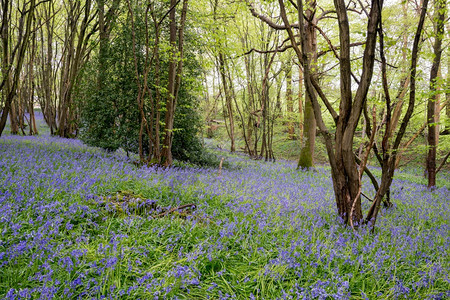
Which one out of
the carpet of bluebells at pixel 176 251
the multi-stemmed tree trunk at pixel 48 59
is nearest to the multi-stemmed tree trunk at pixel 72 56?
the multi-stemmed tree trunk at pixel 48 59

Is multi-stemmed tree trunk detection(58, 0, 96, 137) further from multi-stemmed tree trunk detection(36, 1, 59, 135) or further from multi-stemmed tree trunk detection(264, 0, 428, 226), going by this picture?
multi-stemmed tree trunk detection(264, 0, 428, 226)

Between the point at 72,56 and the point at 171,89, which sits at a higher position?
the point at 72,56

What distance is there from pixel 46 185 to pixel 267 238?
3116 millimetres

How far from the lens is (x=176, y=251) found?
9.69 ft

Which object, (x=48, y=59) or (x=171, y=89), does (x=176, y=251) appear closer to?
(x=171, y=89)

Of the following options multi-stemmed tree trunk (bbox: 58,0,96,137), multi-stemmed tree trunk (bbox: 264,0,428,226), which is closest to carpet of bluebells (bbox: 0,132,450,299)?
multi-stemmed tree trunk (bbox: 264,0,428,226)

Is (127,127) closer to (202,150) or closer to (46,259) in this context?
(202,150)

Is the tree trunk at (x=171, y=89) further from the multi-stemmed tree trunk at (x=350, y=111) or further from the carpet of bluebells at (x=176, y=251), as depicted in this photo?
the multi-stemmed tree trunk at (x=350, y=111)

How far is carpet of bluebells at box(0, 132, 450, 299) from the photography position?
225cm

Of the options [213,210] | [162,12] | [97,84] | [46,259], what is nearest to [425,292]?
[213,210]

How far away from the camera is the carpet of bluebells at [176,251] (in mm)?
2250

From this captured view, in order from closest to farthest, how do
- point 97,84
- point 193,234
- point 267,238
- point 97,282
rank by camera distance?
1. point 97,282
2. point 193,234
3. point 267,238
4. point 97,84

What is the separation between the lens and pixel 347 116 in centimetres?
418

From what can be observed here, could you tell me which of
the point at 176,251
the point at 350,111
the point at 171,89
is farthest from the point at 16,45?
the point at 350,111
